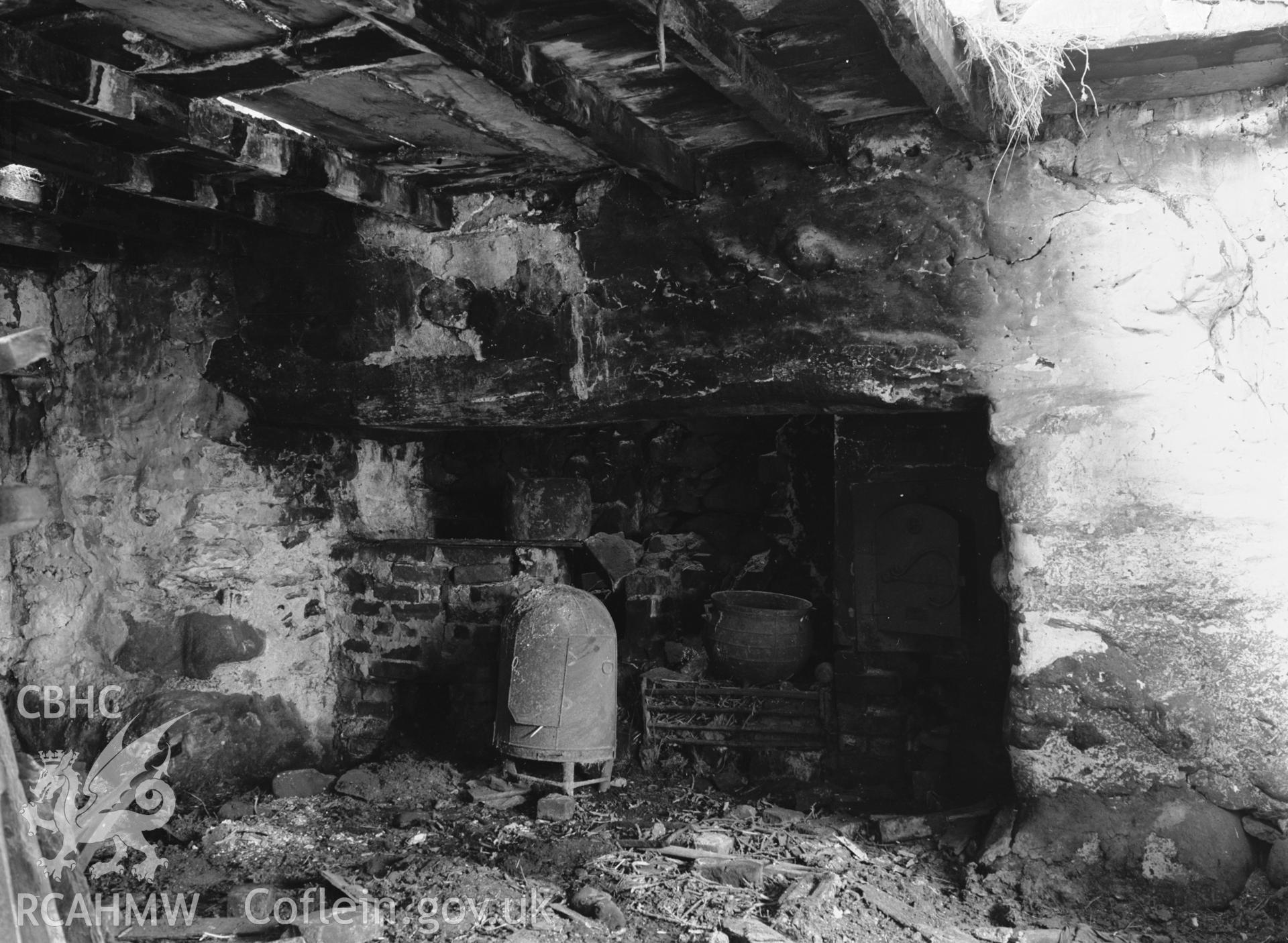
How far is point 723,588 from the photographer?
13.9 ft

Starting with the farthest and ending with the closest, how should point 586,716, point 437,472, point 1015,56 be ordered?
point 437,472, point 586,716, point 1015,56

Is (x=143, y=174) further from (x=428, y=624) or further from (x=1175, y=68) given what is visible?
(x=1175, y=68)

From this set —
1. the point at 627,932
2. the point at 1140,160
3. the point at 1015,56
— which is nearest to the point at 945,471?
the point at 1140,160

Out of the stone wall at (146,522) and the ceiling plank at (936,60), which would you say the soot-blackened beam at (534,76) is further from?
the stone wall at (146,522)

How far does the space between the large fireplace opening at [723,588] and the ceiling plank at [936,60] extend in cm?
112

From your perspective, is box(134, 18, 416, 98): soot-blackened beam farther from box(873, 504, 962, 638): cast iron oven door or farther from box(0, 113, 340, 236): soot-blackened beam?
box(873, 504, 962, 638): cast iron oven door

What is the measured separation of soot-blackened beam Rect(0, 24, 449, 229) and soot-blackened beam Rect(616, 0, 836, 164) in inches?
46.5

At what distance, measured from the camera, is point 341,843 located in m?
3.40

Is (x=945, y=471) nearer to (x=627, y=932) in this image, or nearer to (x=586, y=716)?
(x=586, y=716)

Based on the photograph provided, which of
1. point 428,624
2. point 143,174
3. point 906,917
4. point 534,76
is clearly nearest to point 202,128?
point 143,174

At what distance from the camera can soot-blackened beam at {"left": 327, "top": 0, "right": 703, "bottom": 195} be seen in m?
1.96

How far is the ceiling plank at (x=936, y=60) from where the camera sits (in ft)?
7.02

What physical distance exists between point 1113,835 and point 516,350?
2317 millimetres

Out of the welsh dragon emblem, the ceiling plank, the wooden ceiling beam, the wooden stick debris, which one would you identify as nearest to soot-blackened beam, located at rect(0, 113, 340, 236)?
the wooden ceiling beam
